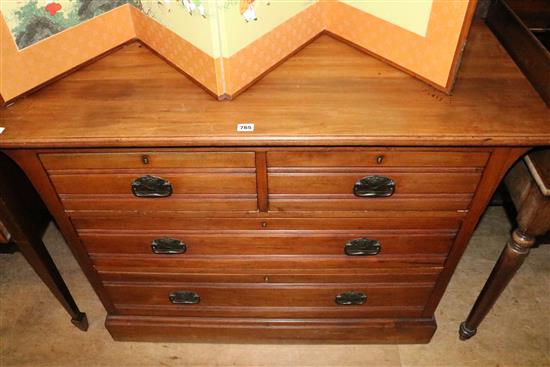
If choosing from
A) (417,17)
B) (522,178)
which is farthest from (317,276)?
(417,17)

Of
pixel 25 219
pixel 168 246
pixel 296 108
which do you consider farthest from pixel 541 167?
pixel 25 219

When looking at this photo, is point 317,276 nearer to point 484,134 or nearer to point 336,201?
point 336,201

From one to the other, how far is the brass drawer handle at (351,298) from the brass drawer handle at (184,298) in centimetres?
52

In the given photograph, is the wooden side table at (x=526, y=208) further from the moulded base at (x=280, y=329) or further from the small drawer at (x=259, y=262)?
the moulded base at (x=280, y=329)

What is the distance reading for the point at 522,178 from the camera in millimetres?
1479

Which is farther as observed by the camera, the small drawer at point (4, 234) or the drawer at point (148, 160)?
the small drawer at point (4, 234)

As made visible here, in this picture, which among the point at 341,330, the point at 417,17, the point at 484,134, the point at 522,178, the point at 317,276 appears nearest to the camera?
the point at 484,134

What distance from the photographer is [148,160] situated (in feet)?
4.23

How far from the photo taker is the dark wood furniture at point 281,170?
1.22 m

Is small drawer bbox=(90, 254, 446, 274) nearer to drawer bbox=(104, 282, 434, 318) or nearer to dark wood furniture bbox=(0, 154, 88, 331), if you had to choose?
drawer bbox=(104, 282, 434, 318)

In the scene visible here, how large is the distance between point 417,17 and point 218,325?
130 cm

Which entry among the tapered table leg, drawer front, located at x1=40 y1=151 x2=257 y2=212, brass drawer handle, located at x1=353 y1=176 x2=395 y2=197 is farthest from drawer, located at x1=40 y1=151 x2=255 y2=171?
the tapered table leg

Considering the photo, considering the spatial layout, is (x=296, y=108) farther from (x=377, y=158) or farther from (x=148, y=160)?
(x=148, y=160)

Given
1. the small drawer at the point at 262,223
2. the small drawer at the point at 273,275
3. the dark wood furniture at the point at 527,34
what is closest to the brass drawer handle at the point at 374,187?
the small drawer at the point at 262,223
